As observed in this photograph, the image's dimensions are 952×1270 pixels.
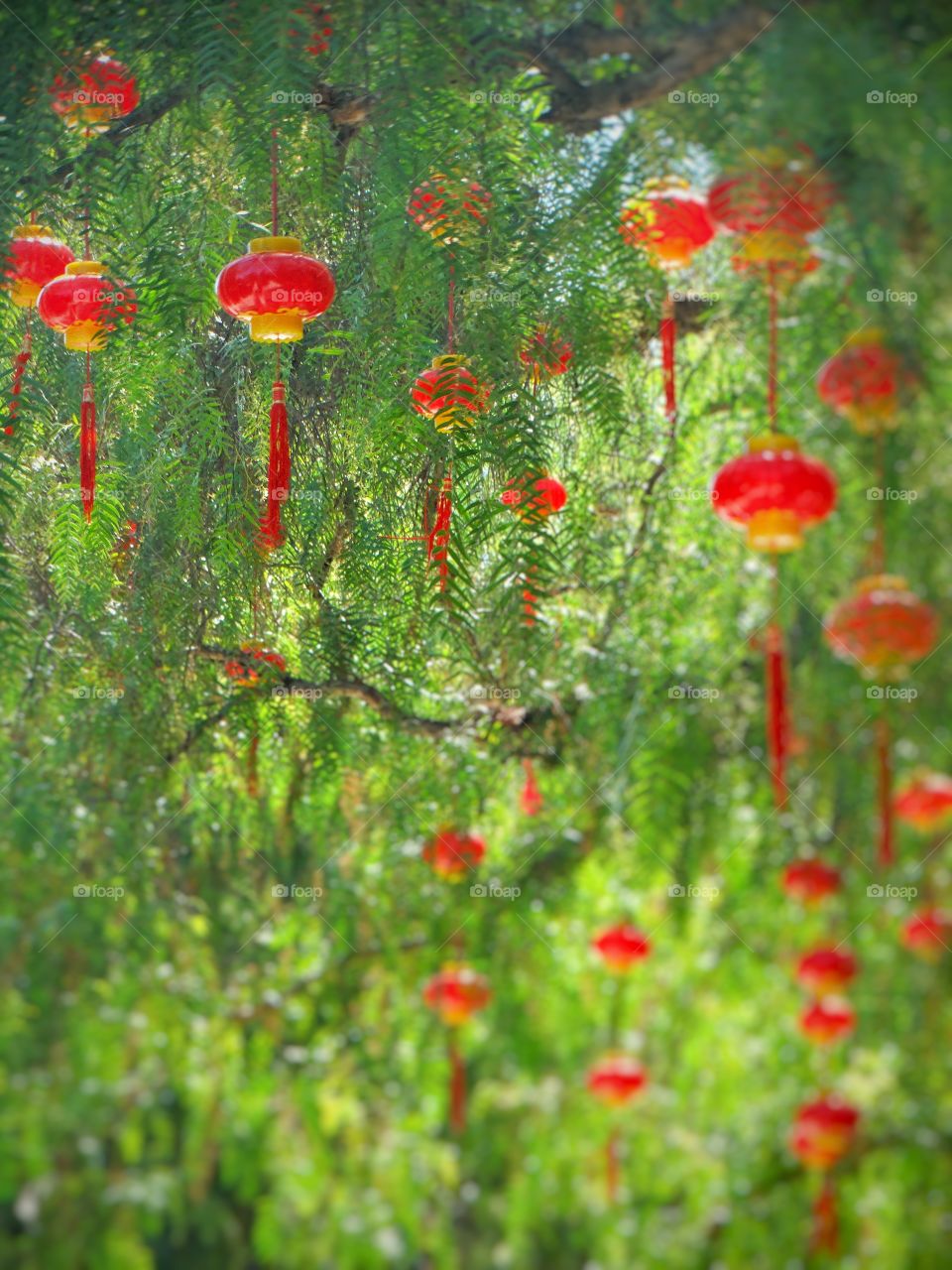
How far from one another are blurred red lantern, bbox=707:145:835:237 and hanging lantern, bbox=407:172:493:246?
271mm

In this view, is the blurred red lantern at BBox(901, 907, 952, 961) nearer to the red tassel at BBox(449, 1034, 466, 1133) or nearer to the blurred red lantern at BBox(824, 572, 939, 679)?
the blurred red lantern at BBox(824, 572, 939, 679)

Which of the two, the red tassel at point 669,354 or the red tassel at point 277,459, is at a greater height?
the red tassel at point 669,354

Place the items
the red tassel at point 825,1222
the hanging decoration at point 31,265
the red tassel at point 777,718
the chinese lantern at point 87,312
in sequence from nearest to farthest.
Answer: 1. the red tassel at point 825,1222
2. the red tassel at point 777,718
3. the chinese lantern at point 87,312
4. the hanging decoration at point 31,265

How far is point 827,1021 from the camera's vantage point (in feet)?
2.94

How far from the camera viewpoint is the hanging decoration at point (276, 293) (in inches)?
48.5

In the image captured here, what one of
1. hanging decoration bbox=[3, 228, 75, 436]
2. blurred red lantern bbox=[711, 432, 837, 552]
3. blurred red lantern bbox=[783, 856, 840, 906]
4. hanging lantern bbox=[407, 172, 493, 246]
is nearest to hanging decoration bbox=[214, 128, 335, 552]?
hanging lantern bbox=[407, 172, 493, 246]

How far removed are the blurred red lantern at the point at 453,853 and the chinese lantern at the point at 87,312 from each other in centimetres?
49

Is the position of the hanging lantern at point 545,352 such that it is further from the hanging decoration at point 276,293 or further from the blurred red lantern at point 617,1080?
the blurred red lantern at point 617,1080

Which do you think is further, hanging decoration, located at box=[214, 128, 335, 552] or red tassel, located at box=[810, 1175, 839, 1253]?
hanging decoration, located at box=[214, 128, 335, 552]

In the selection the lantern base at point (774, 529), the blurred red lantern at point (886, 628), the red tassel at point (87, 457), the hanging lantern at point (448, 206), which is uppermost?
the hanging lantern at point (448, 206)

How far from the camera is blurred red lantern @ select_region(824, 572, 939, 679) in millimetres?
947

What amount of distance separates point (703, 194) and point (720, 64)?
10cm

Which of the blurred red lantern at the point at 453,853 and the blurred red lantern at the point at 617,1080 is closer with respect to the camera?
the blurred red lantern at the point at 617,1080

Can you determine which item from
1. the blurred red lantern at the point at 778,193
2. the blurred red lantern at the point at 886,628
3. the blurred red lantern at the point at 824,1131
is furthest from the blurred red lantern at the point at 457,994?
the blurred red lantern at the point at 778,193
